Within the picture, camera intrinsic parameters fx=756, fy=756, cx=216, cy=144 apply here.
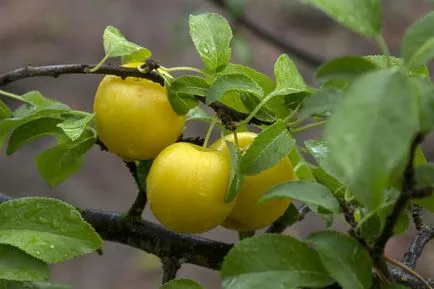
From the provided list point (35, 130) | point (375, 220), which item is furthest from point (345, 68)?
point (35, 130)

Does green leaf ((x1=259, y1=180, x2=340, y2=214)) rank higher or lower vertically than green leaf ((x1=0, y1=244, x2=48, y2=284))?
higher

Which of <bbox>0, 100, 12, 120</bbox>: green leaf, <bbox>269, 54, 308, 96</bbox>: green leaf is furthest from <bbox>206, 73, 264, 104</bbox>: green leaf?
<bbox>0, 100, 12, 120</bbox>: green leaf

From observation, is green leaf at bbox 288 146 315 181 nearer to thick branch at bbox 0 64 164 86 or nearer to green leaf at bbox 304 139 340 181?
green leaf at bbox 304 139 340 181

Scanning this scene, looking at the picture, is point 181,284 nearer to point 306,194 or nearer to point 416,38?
point 306,194

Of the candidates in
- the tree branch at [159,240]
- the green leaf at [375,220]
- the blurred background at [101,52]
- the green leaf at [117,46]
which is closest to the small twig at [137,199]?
the tree branch at [159,240]

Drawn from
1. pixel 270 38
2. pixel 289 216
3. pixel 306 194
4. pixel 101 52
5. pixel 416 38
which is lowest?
pixel 101 52
